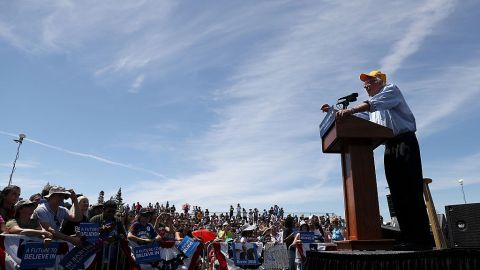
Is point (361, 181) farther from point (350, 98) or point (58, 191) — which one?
point (58, 191)

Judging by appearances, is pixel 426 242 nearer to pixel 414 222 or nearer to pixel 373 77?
pixel 414 222

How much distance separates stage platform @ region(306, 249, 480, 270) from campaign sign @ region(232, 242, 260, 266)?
554cm

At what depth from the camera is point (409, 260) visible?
2504 mm

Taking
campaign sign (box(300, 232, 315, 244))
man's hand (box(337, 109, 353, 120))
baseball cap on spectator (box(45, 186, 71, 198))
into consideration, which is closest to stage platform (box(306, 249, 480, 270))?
man's hand (box(337, 109, 353, 120))

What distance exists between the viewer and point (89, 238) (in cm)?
582

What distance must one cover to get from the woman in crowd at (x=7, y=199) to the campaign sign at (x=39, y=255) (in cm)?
78

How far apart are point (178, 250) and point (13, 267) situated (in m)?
3.06

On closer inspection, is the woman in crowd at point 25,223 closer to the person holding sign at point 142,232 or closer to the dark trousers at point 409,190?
the person holding sign at point 142,232

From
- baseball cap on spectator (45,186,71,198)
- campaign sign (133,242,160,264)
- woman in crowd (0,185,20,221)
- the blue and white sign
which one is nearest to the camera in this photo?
the blue and white sign

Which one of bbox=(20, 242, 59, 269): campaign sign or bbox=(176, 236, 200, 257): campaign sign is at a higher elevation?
bbox=(176, 236, 200, 257): campaign sign

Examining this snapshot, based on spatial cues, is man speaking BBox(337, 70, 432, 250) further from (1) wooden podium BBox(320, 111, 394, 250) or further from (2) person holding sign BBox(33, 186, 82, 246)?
(2) person holding sign BBox(33, 186, 82, 246)

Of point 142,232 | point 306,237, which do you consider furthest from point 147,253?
point 306,237

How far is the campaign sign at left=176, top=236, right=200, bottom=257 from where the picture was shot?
7535 millimetres

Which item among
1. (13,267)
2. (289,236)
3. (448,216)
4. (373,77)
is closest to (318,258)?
(448,216)
